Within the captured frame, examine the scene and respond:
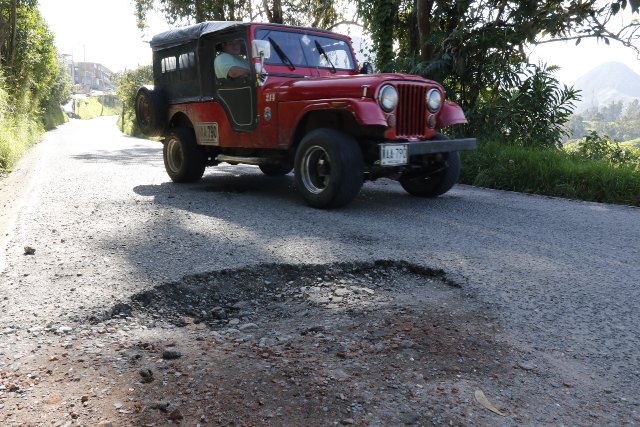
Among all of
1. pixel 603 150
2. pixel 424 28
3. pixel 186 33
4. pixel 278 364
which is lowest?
pixel 278 364

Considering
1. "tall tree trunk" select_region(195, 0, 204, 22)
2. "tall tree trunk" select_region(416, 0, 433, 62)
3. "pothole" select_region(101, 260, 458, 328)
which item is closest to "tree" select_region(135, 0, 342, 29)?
"tall tree trunk" select_region(195, 0, 204, 22)

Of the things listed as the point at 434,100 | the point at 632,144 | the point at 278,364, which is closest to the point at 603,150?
the point at 632,144

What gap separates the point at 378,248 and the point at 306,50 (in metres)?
3.45

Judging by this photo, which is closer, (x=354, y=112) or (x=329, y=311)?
(x=329, y=311)

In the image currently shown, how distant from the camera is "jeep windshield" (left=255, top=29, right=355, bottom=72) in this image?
6324 mm

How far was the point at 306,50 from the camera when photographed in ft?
21.4

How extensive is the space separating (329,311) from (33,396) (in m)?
1.37

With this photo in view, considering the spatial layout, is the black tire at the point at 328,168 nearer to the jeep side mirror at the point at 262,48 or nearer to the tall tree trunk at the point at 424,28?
the jeep side mirror at the point at 262,48

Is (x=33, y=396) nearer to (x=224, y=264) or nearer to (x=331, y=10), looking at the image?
(x=224, y=264)

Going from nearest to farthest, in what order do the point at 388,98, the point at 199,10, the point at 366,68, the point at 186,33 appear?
the point at 388,98 < the point at 366,68 < the point at 186,33 < the point at 199,10

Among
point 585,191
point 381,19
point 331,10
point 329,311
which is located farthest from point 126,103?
point 329,311

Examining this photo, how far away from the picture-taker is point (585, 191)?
6.93 m

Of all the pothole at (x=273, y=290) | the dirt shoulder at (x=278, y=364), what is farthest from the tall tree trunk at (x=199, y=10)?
the dirt shoulder at (x=278, y=364)

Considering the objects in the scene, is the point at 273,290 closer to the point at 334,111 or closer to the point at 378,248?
the point at 378,248
